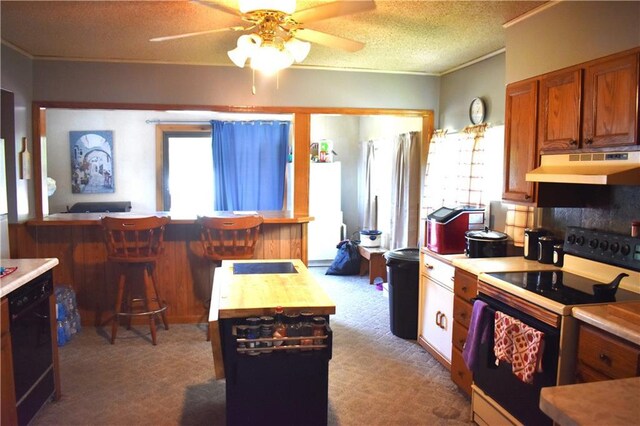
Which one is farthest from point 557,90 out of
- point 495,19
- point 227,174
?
point 227,174

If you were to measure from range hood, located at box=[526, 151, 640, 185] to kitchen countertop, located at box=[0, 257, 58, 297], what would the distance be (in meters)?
2.68

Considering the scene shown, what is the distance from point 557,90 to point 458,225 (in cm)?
122

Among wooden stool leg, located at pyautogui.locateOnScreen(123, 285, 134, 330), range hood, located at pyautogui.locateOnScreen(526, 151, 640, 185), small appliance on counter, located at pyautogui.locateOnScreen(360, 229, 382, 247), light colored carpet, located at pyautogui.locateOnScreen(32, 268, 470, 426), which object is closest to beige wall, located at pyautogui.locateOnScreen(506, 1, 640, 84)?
range hood, located at pyautogui.locateOnScreen(526, 151, 640, 185)

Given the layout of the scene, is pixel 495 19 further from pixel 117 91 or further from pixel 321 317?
pixel 117 91

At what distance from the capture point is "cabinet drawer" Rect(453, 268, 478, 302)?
2.84 m

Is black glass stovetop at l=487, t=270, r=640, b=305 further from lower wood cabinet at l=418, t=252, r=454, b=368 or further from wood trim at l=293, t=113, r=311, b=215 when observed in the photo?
wood trim at l=293, t=113, r=311, b=215

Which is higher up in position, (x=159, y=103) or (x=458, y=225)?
(x=159, y=103)

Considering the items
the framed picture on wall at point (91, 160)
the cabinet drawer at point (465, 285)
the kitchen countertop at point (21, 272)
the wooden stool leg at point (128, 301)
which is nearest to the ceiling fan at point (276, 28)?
the kitchen countertop at point (21, 272)

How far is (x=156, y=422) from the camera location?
2.72 metres

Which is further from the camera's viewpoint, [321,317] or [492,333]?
[492,333]

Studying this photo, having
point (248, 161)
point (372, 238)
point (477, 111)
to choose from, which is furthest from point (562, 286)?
point (248, 161)

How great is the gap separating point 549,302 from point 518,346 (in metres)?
0.30

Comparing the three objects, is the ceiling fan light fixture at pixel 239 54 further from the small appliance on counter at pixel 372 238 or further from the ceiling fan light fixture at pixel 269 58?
the small appliance on counter at pixel 372 238

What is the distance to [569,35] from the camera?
8.68 ft
